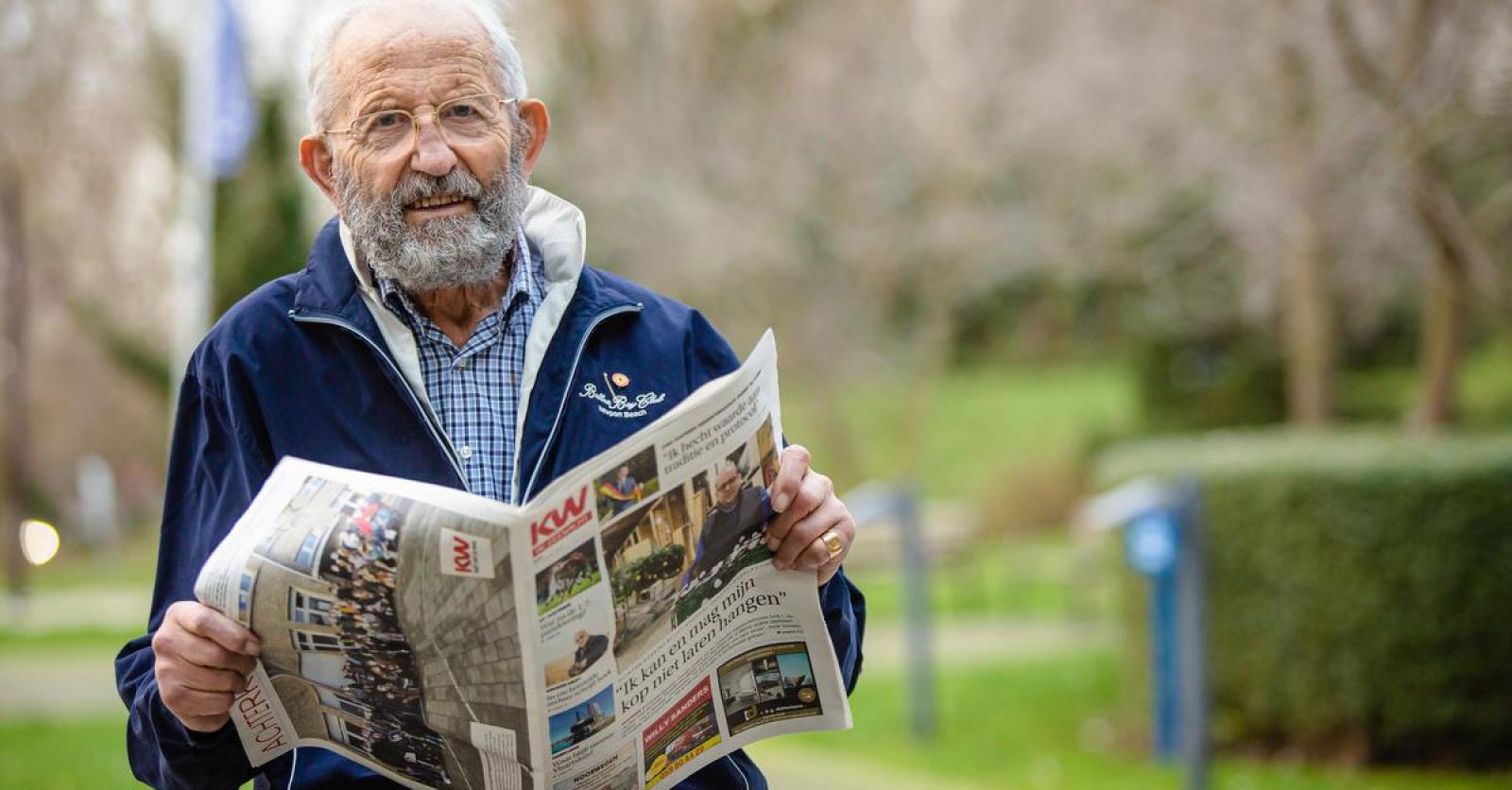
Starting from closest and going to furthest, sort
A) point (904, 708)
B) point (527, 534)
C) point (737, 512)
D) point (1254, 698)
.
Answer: point (527, 534) → point (737, 512) → point (1254, 698) → point (904, 708)

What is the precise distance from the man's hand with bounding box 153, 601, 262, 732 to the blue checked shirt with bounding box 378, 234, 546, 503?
37 cm

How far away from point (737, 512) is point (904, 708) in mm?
7466

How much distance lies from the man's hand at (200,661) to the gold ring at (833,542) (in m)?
0.68

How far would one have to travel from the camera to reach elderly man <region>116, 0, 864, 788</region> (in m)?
2.02

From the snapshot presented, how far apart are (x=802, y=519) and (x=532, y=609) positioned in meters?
0.39

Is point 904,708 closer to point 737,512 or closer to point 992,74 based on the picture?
point 737,512

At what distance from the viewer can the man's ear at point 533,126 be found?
228cm

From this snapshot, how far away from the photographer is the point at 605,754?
1963 mm

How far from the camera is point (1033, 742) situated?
8.23 meters

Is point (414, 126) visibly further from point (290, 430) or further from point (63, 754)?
point (63, 754)

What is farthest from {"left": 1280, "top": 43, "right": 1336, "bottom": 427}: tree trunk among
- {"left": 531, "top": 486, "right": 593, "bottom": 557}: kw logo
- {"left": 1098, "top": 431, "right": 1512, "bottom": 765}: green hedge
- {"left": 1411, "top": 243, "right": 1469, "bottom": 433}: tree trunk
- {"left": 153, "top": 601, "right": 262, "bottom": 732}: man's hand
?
{"left": 153, "top": 601, "right": 262, "bottom": 732}: man's hand

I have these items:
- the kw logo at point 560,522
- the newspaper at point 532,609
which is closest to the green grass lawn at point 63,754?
the newspaper at point 532,609

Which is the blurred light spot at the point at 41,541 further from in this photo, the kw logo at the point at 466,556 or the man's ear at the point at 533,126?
the kw logo at the point at 466,556

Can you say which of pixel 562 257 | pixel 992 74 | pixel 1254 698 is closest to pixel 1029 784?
pixel 1254 698
